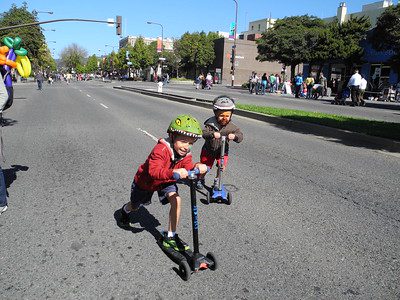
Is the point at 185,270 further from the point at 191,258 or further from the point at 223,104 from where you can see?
the point at 223,104

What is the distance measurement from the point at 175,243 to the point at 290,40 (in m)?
44.1

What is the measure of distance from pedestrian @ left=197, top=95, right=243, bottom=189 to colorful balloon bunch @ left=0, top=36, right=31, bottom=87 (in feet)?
8.47

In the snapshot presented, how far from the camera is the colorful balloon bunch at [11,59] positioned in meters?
4.57

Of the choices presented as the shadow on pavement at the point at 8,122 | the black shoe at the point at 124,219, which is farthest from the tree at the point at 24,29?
the black shoe at the point at 124,219

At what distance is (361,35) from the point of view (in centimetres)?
3550

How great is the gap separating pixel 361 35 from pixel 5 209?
37.9m

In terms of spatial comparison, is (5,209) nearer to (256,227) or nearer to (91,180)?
(91,180)

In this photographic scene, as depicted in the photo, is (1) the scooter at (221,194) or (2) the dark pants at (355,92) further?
(2) the dark pants at (355,92)

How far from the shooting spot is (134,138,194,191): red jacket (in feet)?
9.93

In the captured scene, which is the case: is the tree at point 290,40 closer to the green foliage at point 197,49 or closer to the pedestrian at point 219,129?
the green foliage at point 197,49

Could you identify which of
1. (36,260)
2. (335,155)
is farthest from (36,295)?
(335,155)

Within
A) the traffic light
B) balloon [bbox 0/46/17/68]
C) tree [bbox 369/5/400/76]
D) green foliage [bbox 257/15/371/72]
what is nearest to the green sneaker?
balloon [bbox 0/46/17/68]

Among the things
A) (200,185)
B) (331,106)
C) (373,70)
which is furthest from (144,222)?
(373,70)

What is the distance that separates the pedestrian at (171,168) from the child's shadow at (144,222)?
0.32m
